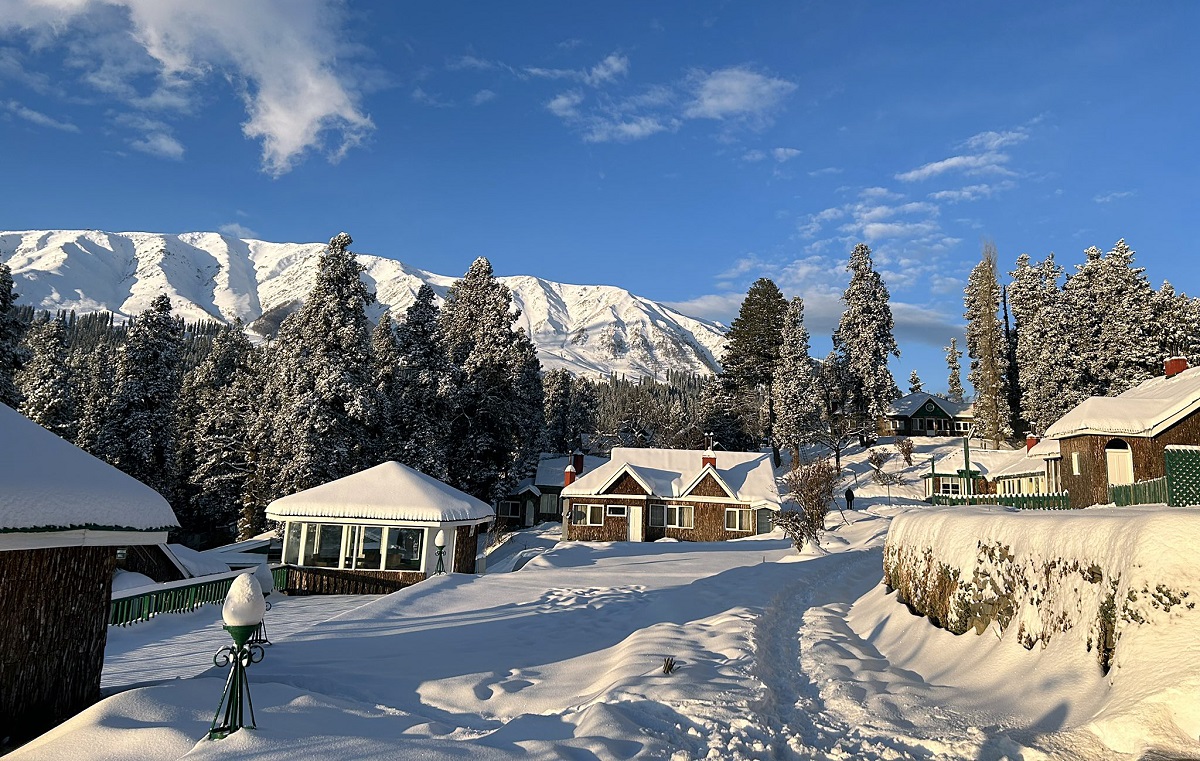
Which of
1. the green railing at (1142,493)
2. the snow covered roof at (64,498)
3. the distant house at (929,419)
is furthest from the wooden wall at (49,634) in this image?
the distant house at (929,419)

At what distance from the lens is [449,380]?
40344mm

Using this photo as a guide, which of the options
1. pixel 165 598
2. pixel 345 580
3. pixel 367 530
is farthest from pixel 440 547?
pixel 165 598

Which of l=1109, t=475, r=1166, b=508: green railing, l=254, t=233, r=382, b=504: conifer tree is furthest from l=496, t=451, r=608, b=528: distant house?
l=1109, t=475, r=1166, b=508: green railing

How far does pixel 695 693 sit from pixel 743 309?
65761 millimetres

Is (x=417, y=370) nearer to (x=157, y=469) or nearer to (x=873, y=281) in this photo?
(x=157, y=469)

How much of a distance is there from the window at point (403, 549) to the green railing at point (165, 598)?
4720mm

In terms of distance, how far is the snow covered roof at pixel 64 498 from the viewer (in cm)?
694

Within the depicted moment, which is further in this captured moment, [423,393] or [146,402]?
[423,393]

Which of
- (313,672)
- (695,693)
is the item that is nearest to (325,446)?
(313,672)

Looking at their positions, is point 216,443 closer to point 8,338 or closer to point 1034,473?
point 8,338

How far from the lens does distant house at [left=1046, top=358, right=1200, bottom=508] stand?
19.8m

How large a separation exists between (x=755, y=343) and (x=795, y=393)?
1359cm

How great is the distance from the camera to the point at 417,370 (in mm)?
40906

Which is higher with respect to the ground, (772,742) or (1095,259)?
(1095,259)
